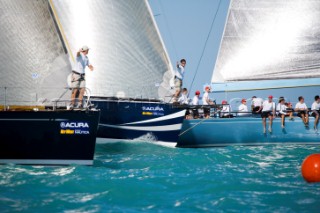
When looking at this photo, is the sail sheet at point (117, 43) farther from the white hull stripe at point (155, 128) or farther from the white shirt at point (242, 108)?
the white shirt at point (242, 108)

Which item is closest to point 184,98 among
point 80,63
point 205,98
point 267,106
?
point 205,98

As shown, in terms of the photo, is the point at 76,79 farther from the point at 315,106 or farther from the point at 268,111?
the point at 315,106

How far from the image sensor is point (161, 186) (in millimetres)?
12336

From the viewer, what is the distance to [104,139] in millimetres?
19375

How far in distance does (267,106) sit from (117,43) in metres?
6.55

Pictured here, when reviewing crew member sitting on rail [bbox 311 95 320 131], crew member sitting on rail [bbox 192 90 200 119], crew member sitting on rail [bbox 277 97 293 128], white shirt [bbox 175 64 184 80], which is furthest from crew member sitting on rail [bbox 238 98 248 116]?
white shirt [bbox 175 64 184 80]

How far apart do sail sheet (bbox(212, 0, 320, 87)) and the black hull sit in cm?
951

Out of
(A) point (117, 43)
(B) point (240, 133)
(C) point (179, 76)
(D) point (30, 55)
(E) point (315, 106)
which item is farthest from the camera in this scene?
(E) point (315, 106)

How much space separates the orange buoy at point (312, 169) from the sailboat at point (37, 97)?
5.03 m

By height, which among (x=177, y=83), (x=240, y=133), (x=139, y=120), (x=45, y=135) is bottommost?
(x=240, y=133)

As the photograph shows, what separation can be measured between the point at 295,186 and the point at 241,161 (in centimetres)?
443

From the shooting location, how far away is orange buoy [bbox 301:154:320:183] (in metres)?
12.1

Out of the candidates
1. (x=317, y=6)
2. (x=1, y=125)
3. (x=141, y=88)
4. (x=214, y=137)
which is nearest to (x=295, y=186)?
(x=1, y=125)

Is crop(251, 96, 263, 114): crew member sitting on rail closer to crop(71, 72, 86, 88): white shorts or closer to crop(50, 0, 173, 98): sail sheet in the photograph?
crop(50, 0, 173, 98): sail sheet
